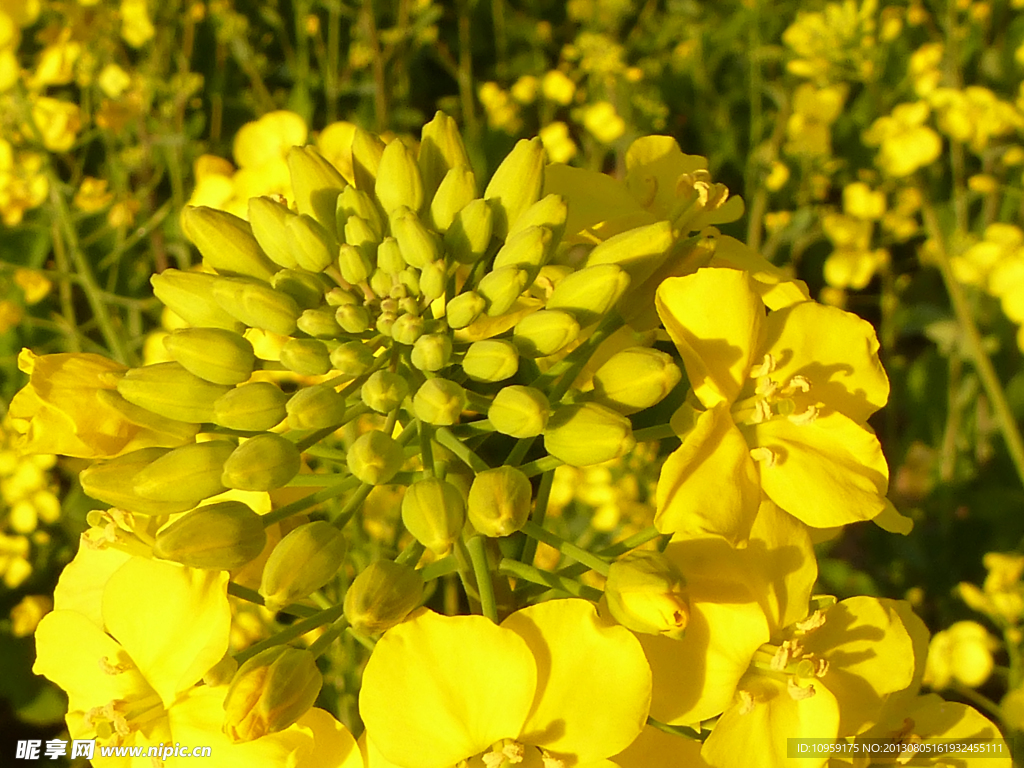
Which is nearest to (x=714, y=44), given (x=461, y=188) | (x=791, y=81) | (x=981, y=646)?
(x=791, y=81)

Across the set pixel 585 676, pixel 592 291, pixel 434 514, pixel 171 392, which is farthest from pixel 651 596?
pixel 171 392

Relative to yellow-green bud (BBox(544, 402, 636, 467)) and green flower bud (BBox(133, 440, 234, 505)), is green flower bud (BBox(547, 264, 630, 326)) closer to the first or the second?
yellow-green bud (BBox(544, 402, 636, 467))

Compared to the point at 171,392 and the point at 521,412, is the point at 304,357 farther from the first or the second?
the point at 521,412

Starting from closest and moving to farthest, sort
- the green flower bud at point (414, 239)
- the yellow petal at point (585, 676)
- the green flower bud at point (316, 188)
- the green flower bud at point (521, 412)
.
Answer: the yellow petal at point (585, 676) < the green flower bud at point (521, 412) < the green flower bud at point (414, 239) < the green flower bud at point (316, 188)

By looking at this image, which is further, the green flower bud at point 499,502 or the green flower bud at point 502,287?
the green flower bud at point 502,287

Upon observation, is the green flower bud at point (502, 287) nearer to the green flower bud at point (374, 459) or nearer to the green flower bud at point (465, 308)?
the green flower bud at point (465, 308)

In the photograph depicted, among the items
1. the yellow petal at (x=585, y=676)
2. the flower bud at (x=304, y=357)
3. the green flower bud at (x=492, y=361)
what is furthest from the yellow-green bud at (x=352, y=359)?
the yellow petal at (x=585, y=676)
